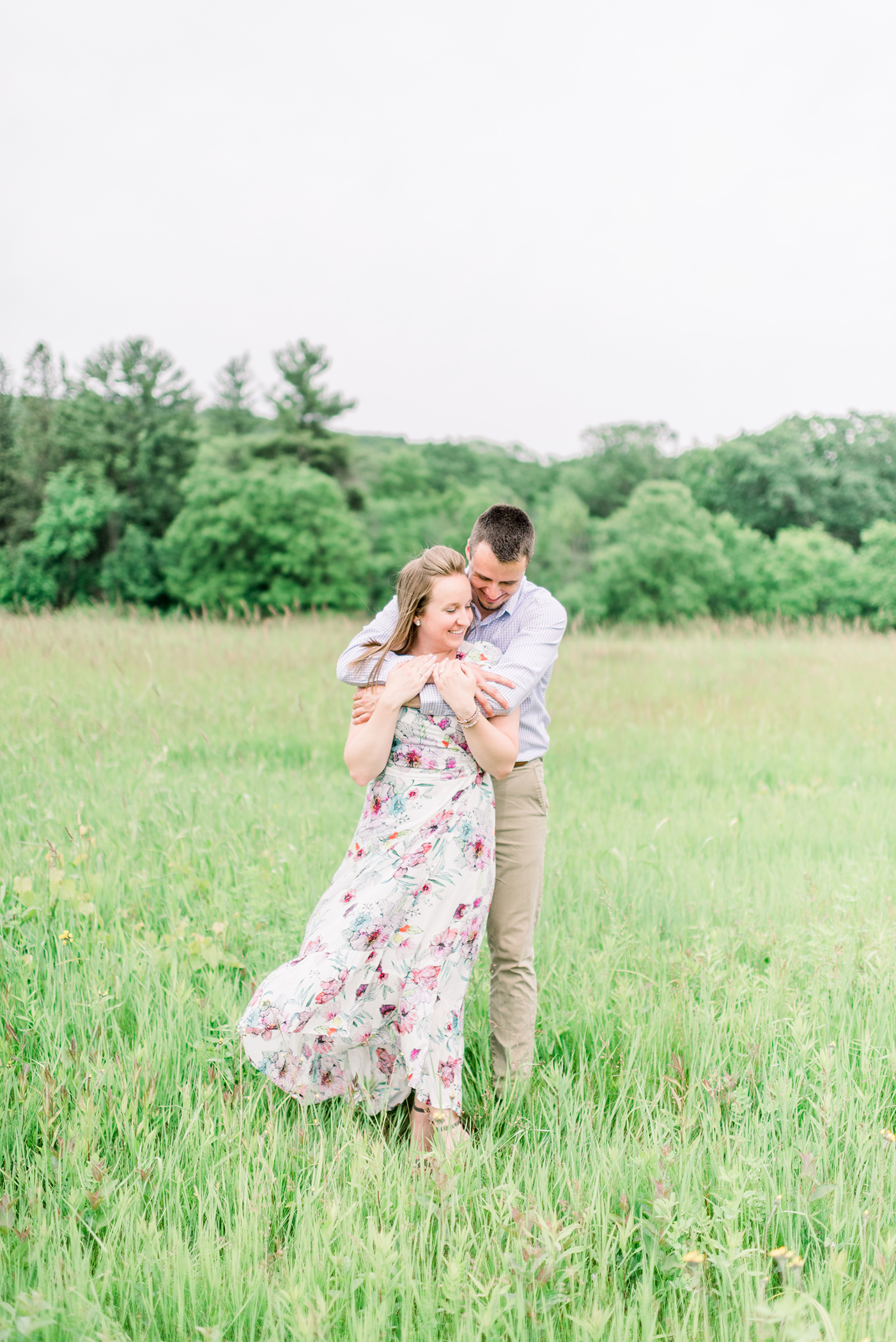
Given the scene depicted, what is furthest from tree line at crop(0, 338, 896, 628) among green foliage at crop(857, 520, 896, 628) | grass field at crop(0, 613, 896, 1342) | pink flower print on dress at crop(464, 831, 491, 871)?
pink flower print on dress at crop(464, 831, 491, 871)

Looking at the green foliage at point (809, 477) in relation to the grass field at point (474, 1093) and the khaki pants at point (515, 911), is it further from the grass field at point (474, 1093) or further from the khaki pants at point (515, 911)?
the khaki pants at point (515, 911)

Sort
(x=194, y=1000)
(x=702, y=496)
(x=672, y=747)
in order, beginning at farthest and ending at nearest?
(x=702, y=496) < (x=672, y=747) < (x=194, y=1000)

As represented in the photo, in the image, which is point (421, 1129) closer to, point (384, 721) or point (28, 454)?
point (384, 721)

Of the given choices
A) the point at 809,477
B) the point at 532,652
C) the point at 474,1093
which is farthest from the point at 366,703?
the point at 809,477

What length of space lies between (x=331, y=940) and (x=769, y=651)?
9.88 metres

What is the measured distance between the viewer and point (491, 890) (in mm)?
2555

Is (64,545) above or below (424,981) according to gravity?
above

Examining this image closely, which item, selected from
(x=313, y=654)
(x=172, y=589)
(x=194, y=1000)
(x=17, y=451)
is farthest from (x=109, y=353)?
(x=194, y=1000)

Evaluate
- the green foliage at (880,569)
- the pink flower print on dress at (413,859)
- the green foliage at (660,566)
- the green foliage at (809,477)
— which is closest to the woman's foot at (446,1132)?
the pink flower print on dress at (413,859)

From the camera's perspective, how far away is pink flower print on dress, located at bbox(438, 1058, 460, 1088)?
7.83 feet

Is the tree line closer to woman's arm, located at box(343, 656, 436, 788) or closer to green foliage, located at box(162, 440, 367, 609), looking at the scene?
green foliage, located at box(162, 440, 367, 609)

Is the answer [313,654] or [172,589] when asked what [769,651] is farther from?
[172,589]

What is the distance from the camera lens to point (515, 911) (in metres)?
2.73

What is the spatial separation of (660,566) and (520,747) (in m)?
28.7
